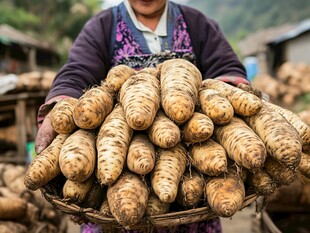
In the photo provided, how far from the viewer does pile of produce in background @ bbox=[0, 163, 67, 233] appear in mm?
2693

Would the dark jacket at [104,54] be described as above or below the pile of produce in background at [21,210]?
above

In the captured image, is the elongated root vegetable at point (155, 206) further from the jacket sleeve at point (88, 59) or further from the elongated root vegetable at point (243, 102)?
the jacket sleeve at point (88, 59)

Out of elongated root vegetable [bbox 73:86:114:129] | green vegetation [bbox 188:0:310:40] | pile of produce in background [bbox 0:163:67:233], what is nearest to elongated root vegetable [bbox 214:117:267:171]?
elongated root vegetable [bbox 73:86:114:129]

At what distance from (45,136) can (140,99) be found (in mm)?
513

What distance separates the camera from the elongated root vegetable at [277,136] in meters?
1.47

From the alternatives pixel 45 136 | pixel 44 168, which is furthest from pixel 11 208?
pixel 44 168

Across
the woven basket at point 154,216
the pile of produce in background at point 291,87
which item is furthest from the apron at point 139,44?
the pile of produce in background at point 291,87

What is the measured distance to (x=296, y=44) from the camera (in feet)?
57.2

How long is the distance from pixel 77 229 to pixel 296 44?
15456mm

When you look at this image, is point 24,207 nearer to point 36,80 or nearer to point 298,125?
point 298,125

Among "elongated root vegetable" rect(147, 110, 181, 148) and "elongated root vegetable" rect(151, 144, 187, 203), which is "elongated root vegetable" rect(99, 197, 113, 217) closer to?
"elongated root vegetable" rect(151, 144, 187, 203)

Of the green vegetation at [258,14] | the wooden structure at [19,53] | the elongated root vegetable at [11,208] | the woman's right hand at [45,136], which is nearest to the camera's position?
the woman's right hand at [45,136]

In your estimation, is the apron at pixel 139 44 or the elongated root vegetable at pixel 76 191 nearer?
the elongated root vegetable at pixel 76 191

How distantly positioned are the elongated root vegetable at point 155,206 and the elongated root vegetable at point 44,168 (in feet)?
1.40
